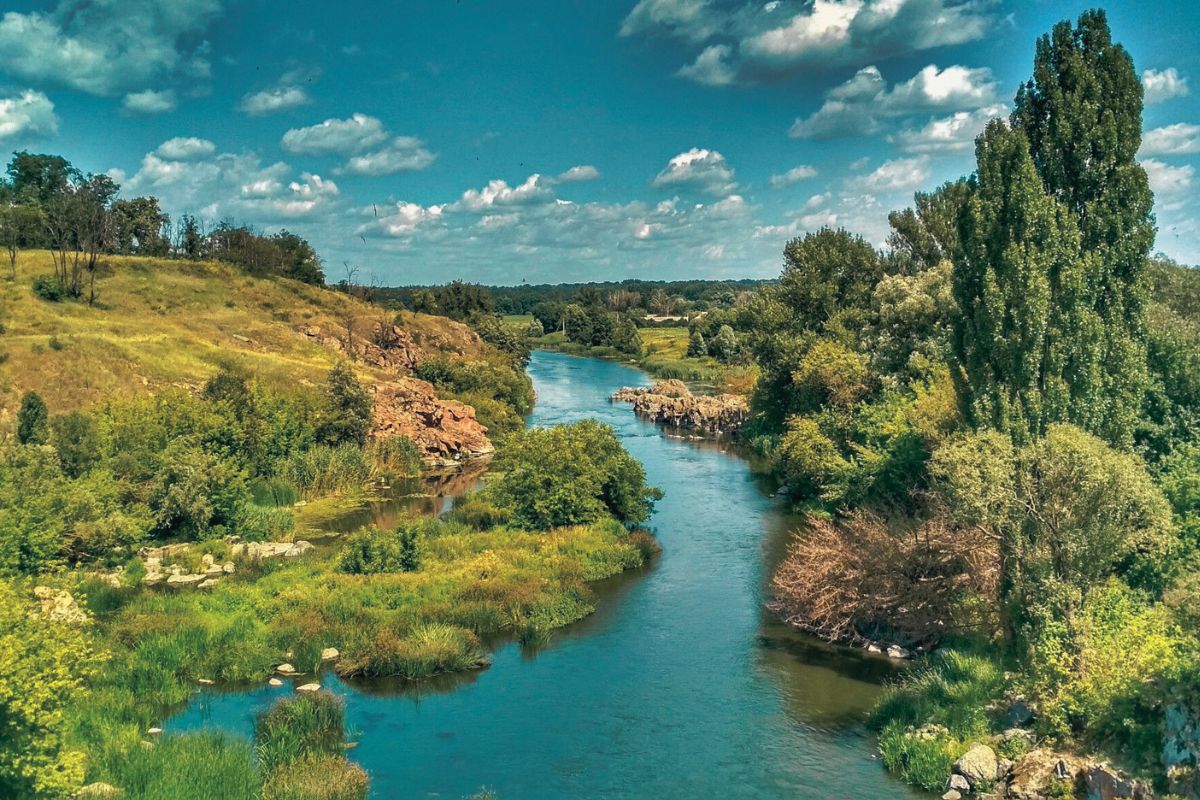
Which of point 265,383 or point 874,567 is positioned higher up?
point 265,383

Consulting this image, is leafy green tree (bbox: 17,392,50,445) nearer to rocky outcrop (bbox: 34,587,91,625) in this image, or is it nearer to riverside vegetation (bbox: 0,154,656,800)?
riverside vegetation (bbox: 0,154,656,800)

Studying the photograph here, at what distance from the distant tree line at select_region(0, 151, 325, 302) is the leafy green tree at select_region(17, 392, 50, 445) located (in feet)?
149

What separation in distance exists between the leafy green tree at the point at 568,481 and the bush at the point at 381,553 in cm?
646

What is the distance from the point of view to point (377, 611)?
30719 millimetres

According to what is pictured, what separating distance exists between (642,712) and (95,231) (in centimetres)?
9259

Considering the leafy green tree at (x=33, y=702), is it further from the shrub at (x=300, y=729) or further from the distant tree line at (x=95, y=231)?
the distant tree line at (x=95, y=231)

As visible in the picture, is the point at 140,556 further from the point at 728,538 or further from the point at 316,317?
the point at 316,317

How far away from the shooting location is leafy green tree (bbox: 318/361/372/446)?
58.0 m

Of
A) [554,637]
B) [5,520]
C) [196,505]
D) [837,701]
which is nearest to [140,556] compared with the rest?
[196,505]

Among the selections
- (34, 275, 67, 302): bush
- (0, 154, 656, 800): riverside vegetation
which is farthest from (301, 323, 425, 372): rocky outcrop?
(34, 275, 67, 302): bush

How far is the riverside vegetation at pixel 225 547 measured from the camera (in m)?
19.2

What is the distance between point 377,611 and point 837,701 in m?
16.3

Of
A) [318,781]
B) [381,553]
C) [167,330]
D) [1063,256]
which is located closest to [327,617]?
[381,553]

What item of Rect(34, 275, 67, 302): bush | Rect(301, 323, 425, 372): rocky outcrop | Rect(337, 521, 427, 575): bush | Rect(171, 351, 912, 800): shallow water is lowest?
Rect(171, 351, 912, 800): shallow water
